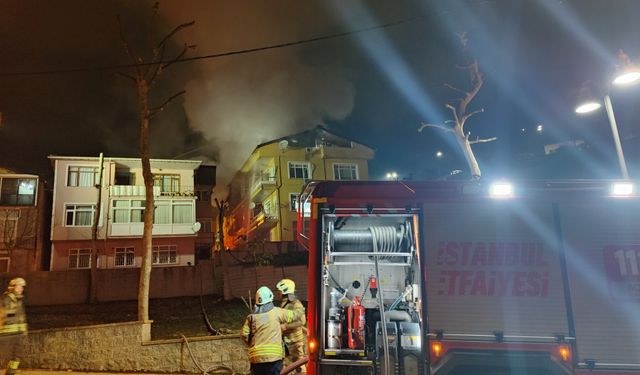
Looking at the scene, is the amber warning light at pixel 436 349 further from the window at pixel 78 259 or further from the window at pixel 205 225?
the window at pixel 205 225

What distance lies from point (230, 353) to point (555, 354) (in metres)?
7.28

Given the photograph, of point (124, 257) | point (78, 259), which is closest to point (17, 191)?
point (78, 259)

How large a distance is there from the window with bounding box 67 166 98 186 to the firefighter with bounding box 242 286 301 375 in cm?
2781

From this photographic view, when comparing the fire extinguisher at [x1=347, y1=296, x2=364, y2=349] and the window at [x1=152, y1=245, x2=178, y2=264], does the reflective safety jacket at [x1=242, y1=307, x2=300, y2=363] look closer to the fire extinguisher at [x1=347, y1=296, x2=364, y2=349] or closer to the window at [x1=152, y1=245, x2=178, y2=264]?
the fire extinguisher at [x1=347, y1=296, x2=364, y2=349]

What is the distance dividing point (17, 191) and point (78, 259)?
235 inches

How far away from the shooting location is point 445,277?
454cm

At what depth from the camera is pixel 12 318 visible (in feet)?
20.3

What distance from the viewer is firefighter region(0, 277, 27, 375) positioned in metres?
6.13

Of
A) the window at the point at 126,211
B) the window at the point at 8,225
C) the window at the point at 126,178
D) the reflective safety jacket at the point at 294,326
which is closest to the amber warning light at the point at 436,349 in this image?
the reflective safety jacket at the point at 294,326

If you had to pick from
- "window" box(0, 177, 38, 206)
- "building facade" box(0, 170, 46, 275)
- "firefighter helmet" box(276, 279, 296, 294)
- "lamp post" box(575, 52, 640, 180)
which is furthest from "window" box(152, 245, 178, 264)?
"lamp post" box(575, 52, 640, 180)

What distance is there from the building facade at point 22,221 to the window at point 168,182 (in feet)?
24.4

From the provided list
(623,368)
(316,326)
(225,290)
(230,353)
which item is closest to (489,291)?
(623,368)

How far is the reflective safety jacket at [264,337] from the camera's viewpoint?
4.71 metres

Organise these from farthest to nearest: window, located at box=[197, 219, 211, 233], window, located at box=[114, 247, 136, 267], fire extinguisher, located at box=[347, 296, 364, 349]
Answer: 1. window, located at box=[197, 219, 211, 233]
2. window, located at box=[114, 247, 136, 267]
3. fire extinguisher, located at box=[347, 296, 364, 349]
